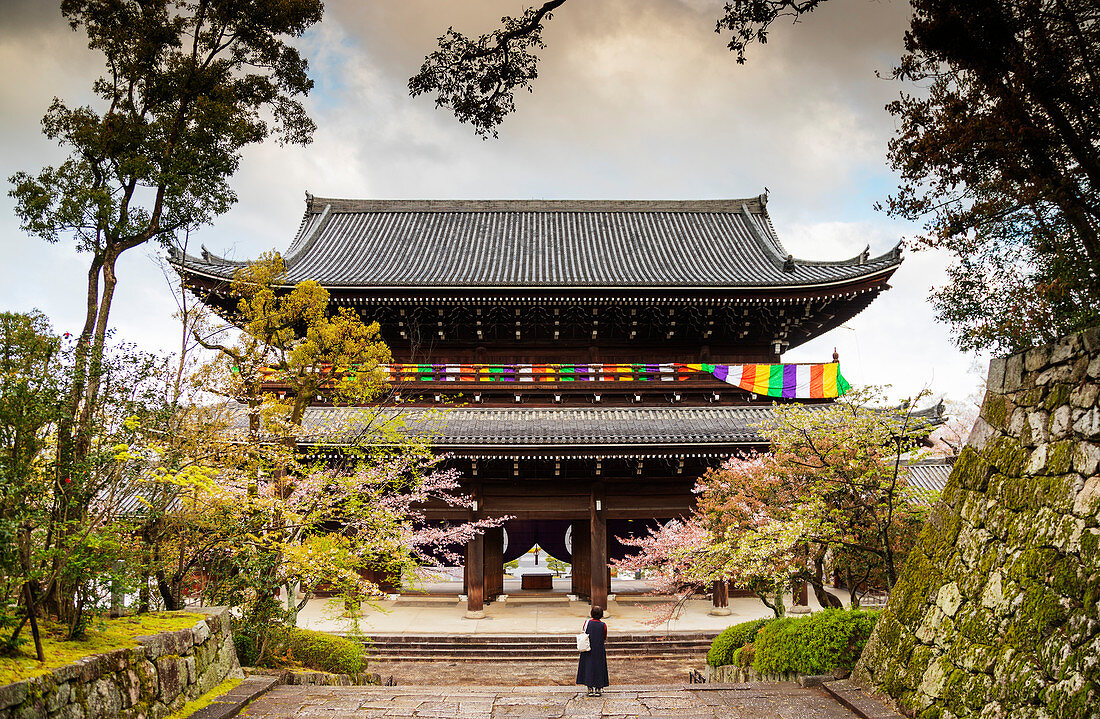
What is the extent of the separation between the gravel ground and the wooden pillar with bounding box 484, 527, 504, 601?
3.89 m

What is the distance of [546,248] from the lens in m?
21.8

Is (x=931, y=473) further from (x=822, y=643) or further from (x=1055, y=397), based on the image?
(x=1055, y=397)

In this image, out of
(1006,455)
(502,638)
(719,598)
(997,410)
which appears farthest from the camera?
(719,598)

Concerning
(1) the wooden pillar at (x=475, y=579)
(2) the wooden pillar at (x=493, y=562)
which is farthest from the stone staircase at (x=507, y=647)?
(2) the wooden pillar at (x=493, y=562)

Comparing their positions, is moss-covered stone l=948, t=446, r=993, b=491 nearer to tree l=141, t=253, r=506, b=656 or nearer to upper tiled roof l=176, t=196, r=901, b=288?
tree l=141, t=253, r=506, b=656

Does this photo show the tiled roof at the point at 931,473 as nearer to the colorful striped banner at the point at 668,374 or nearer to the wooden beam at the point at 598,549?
the colorful striped banner at the point at 668,374

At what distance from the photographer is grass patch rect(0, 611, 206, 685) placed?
4.81 metres

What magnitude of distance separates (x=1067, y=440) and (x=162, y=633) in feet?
28.6

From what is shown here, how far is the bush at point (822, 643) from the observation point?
796 cm

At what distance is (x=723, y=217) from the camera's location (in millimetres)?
24234

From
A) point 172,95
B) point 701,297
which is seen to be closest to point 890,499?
point 701,297

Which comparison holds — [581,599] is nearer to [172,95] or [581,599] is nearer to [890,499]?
[890,499]

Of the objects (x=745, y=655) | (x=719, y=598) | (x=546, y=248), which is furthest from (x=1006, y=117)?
(x=546, y=248)

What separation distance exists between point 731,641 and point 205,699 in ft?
26.3
